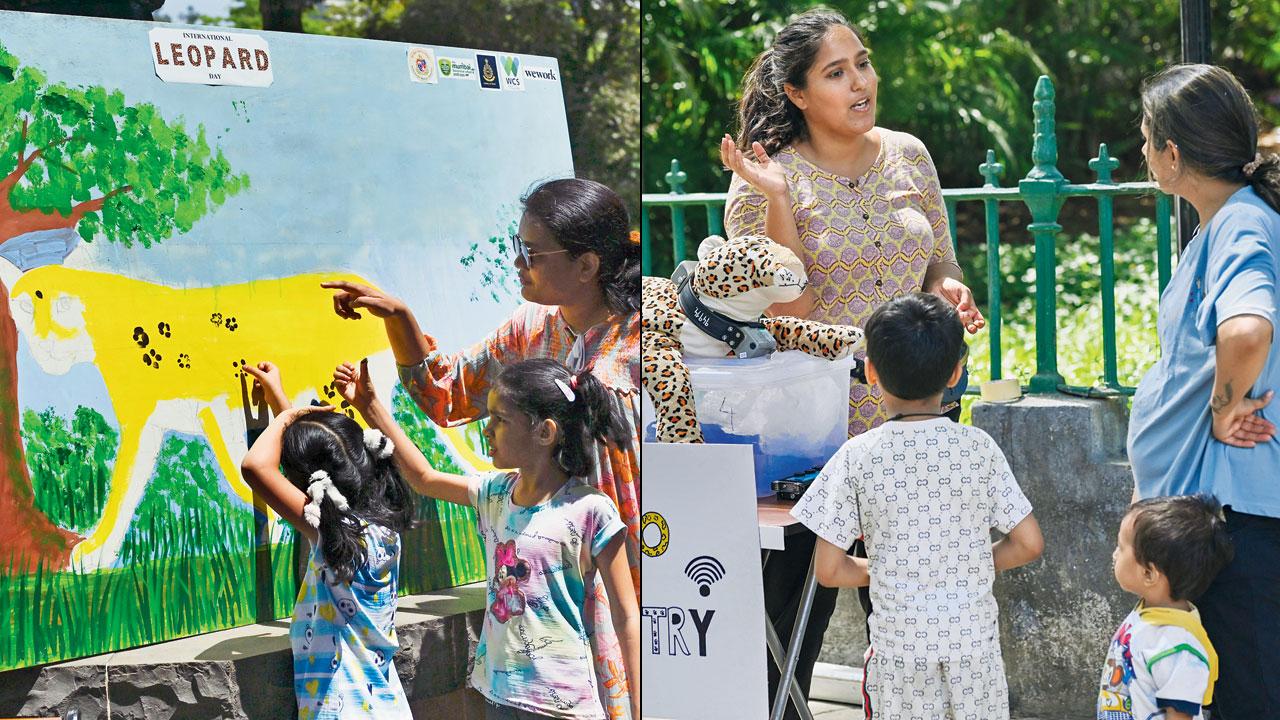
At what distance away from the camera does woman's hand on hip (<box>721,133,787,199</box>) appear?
331cm

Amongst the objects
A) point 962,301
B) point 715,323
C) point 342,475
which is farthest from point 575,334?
point 962,301

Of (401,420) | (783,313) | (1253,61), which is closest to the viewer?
(401,420)

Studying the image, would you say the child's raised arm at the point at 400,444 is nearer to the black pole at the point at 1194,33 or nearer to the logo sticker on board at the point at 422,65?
the logo sticker on board at the point at 422,65

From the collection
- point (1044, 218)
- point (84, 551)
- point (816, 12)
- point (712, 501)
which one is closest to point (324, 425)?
point (84, 551)

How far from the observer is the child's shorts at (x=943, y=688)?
8.96 feet

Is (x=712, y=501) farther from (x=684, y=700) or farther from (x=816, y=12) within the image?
(x=816, y=12)

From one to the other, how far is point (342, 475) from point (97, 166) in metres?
0.64

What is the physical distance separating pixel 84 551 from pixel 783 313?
5.76ft

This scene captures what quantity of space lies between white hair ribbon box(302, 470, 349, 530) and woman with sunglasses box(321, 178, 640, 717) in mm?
228

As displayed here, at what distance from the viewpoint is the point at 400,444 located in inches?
99.0

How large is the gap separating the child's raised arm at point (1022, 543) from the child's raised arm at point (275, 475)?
1358 mm

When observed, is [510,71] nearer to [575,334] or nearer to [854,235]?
[575,334]

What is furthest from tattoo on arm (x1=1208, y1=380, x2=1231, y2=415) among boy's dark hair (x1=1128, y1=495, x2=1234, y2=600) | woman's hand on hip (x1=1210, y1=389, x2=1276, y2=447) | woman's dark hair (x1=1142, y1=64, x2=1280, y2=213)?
woman's dark hair (x1=1142, y1=64, x2=1280, y2=213)

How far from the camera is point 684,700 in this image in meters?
3.18
